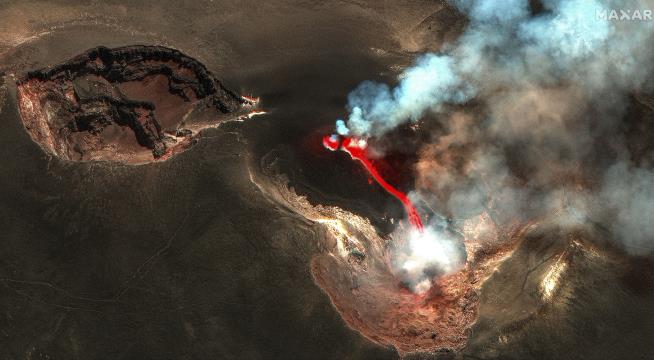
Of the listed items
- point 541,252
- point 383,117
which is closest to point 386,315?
point 541,252

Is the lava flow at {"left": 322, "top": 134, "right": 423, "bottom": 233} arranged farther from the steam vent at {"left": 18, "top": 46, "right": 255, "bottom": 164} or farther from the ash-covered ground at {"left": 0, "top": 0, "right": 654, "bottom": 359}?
the steam vent at {"left": 18, "top": 46, "right": 255, "bottom": 164}

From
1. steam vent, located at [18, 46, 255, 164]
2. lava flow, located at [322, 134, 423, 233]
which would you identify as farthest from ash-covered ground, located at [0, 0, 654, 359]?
steam vent, located at [18, 46, 255, 164]

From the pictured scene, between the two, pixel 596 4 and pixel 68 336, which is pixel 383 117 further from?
pixel 68 336

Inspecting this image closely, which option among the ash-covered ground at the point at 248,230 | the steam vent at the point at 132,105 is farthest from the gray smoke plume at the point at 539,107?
the steam vent at the point at 132,105

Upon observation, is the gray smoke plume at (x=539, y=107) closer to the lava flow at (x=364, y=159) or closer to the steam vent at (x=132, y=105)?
the lava flow at (x=364, y=159)

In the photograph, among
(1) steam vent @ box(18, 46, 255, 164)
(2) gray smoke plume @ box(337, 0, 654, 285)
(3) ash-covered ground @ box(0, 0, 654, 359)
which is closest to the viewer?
(3) ash-covered ground @ box(0, 0, 654, 359)

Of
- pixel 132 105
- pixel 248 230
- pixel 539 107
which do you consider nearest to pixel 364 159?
pixel 248 230
